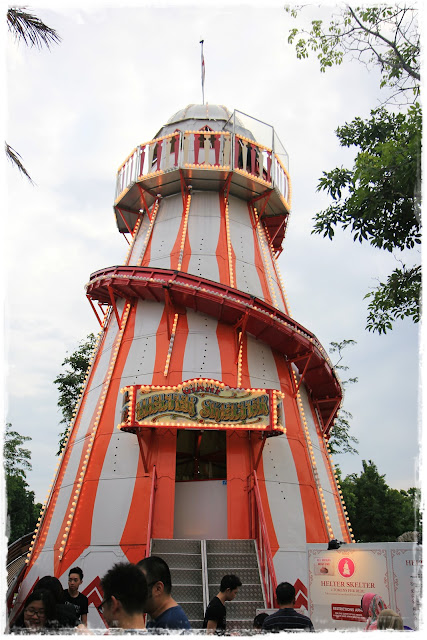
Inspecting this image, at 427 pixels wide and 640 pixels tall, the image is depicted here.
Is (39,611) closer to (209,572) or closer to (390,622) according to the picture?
(390,622)

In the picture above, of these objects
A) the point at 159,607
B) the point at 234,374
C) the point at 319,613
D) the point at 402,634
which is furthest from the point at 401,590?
the point at 234,374

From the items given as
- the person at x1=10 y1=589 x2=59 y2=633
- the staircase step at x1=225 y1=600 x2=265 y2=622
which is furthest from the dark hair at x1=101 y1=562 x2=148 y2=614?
the staircase step at x1=225 y1=600 x2=265 y2=622

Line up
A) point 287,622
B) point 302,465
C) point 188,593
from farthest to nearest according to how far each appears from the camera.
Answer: point 302,465 → point 188,593 → point 287,622

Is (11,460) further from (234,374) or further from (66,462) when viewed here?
(234,374)

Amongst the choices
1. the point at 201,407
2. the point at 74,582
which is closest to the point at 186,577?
the point at 201,407

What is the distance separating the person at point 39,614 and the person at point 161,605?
3.65 feet

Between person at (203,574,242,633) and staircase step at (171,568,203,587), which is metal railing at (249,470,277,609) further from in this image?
person at (203,574,242,633)

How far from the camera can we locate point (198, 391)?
49.3 feet

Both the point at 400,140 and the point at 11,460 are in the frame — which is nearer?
the point at 400,140

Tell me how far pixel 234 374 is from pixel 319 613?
8.17 meters

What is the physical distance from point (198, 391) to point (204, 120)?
558 inches

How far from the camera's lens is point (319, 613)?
10.2m

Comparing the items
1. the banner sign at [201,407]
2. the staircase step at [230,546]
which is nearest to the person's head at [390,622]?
the banner sign at [201,407]

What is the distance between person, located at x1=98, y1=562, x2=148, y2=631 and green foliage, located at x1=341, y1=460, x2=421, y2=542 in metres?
34.8
